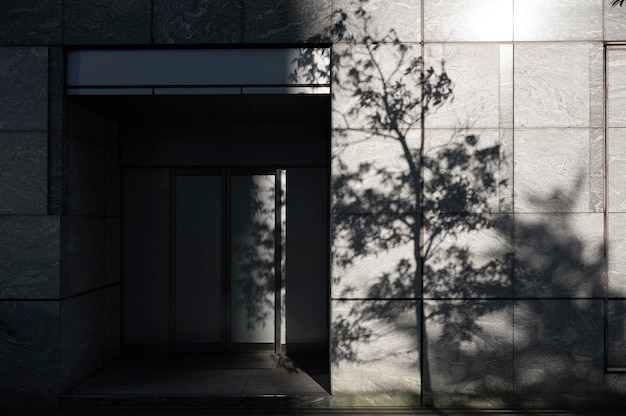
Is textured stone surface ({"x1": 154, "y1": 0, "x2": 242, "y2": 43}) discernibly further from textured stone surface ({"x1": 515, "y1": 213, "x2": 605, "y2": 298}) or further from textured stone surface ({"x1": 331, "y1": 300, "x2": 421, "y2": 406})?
textured stone surface ({"x1": 515, "y1": 213, "x2": 605, "y2": 298})

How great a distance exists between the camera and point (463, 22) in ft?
23.9

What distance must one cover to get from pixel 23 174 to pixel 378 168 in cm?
502

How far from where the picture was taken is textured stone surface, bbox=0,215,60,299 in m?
Result: 7.25

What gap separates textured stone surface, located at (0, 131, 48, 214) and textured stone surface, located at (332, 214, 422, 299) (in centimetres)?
419

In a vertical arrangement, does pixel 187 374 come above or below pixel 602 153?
below

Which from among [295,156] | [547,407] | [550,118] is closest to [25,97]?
[295,156]

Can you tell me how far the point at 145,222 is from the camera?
975cm

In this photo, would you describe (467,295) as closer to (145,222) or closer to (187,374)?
(187,374)

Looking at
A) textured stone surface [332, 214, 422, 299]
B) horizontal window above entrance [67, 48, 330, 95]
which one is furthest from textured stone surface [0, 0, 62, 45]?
textured stone surface [332, 214, 422, 299]

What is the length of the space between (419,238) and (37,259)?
5.39 meters

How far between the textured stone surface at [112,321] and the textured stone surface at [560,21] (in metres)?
7.79

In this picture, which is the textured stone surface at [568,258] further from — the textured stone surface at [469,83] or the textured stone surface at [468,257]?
the textured stone surface at [469,83]

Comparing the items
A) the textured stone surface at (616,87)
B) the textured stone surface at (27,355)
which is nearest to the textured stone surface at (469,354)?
the textured stone surface at (616,87)

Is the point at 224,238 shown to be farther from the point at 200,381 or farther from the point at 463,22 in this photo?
the point at 463,22
